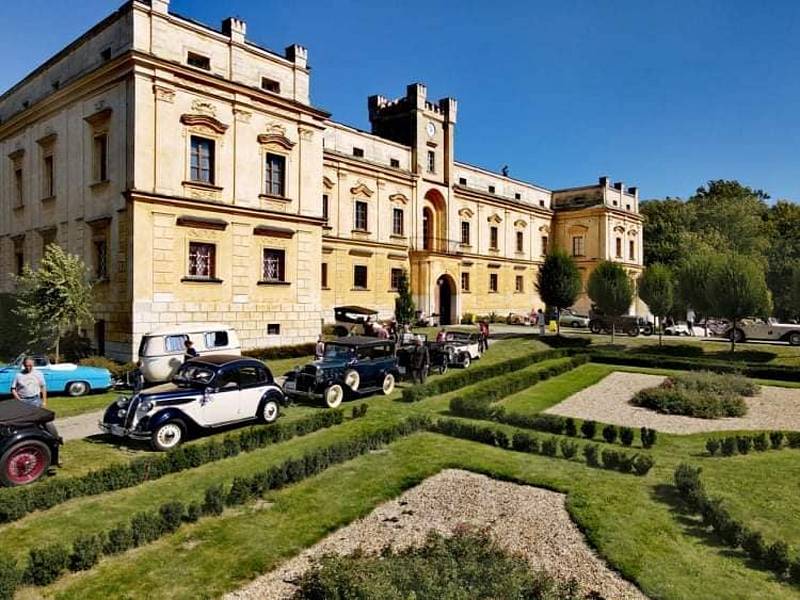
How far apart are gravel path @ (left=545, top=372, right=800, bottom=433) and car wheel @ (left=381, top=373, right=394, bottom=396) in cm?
478

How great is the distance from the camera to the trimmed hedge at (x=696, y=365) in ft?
69.4

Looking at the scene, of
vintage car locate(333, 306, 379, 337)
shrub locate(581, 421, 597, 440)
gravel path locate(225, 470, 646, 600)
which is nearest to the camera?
gravel path locate(225, 470, 646, 600)

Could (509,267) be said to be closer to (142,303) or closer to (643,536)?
(142,303)

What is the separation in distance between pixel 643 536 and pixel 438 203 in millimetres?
35666

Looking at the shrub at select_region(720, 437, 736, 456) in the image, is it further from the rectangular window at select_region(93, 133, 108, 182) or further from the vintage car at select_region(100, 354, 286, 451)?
the rectangular window at select_region(93, 133, 108, 182)

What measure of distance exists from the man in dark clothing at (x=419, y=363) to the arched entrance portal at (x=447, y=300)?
74.7 feet

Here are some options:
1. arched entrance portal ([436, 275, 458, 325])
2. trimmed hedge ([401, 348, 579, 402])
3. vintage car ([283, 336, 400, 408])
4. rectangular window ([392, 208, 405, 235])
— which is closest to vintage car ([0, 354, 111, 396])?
vintage car ([283, 336, 400, 408])

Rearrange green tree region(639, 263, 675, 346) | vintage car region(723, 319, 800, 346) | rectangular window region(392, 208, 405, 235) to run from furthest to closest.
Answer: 1. rectangular window region(392, 208, 405, 235)
2. green tree region(639, 263, 675, 346)
3. vintage car region(723, 319, 800, 346)

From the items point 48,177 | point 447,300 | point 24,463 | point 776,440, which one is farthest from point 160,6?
point 447,300

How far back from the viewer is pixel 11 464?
8.83 m

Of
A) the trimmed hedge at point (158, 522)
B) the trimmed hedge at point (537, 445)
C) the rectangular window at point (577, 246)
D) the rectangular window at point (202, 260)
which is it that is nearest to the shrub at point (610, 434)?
the trimmed hedge at point (537, 445)

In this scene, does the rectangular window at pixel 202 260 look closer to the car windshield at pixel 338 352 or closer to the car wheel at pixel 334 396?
the car windshield at pixel 338 352

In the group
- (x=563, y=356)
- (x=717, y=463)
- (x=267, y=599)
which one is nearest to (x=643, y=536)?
(x=717, y=463)

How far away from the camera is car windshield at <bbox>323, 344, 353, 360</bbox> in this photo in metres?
15.9
